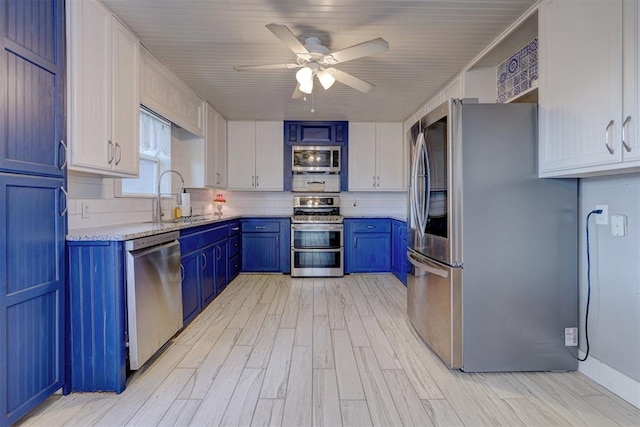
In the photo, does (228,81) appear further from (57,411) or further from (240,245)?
(57,411)

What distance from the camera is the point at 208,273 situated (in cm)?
332

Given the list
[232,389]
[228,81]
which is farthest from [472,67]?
[232,389]

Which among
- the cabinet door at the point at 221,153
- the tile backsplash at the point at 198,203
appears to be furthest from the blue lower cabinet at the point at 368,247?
the cabinet door at the point at 221,153

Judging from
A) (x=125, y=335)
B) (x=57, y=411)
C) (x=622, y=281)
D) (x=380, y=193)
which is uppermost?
(x=380, y=193)

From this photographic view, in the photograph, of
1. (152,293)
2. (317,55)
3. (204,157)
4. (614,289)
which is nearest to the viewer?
(614,289)

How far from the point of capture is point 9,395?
59.0 inches

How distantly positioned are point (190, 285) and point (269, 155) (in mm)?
2647

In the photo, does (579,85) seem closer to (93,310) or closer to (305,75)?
(305,75)

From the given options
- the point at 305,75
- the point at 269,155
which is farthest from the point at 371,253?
the point at 305,75

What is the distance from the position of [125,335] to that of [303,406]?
3.58ft

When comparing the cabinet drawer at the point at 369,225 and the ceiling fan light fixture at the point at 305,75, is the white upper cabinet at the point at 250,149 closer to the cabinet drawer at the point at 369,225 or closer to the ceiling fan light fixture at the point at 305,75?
the cabinet drawer at the point at 369,225

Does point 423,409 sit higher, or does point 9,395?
point 9,395

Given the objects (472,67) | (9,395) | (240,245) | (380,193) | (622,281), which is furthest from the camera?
(380,193)

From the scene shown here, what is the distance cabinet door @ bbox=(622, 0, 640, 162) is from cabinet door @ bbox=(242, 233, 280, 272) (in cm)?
392
